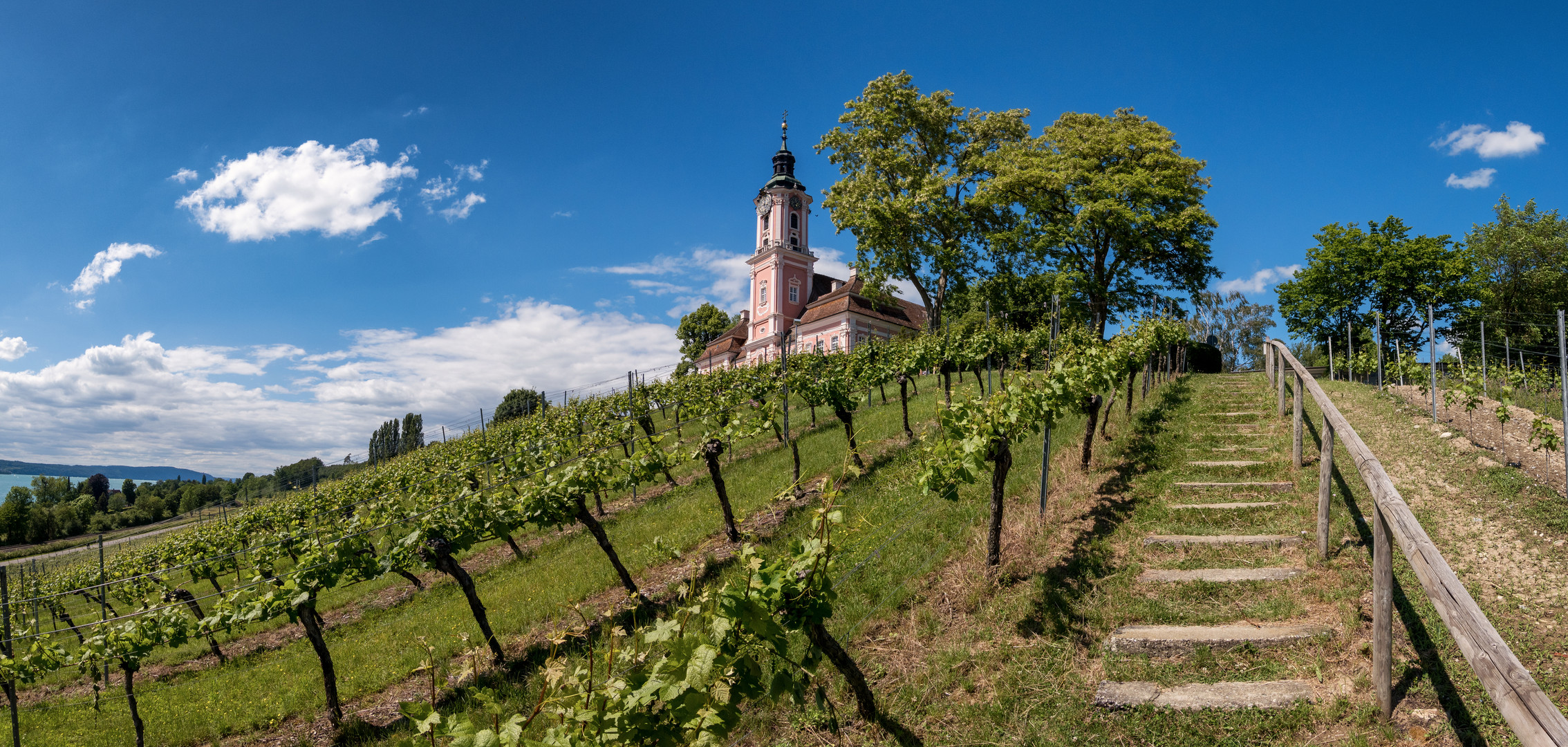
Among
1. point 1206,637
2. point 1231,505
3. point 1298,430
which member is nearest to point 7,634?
point 1206,637

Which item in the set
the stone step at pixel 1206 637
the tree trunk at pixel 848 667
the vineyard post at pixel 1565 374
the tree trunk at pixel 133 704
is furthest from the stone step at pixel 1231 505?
the tree trunk at pixel 133 704

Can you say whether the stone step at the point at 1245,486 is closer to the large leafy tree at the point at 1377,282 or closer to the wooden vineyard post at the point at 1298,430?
the wooden vineyard post at the point at 1298,430

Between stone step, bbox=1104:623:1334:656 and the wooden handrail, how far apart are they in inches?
24.8

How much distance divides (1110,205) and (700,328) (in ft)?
134

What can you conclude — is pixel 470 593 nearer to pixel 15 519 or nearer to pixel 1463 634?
pixel 1463 634

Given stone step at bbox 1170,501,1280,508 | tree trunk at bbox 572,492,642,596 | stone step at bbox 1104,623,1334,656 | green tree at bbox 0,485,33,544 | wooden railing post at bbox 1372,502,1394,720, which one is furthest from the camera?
green tree at bbox 0,485,33,544

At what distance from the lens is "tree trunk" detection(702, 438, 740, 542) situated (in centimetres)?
887

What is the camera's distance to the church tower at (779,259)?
5038 cm

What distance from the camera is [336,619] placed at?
470 inches

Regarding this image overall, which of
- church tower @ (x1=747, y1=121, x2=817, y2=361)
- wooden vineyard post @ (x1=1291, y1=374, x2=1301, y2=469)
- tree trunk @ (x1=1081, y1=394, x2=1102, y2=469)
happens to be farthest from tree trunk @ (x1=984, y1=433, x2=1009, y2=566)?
church tower @ (x1=747, y1=121, x2=817, y2=361)

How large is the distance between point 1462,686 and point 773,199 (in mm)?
51261

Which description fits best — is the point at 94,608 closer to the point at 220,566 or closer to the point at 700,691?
the point at 220,566

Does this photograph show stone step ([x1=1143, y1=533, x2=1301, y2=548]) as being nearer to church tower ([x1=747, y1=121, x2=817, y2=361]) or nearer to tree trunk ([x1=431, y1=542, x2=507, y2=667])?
tree trunk ([x1=431, y1=542, x2=507, y2=667])

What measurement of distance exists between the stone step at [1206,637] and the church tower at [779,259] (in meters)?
44.1
